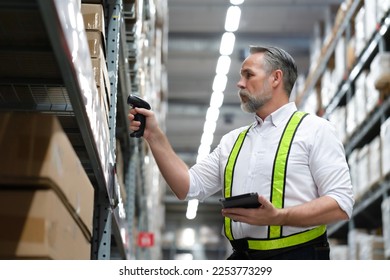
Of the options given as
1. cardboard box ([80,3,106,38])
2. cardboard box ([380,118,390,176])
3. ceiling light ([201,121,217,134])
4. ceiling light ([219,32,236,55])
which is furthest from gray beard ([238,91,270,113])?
ceiling light ([201,121,217,134])

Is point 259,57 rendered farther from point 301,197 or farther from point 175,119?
point 175,119

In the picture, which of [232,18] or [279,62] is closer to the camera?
[279,62]

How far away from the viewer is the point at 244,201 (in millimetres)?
2229

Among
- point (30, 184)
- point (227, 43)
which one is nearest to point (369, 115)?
point (227, 43)

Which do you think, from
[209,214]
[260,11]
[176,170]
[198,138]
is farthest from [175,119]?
[176,170]

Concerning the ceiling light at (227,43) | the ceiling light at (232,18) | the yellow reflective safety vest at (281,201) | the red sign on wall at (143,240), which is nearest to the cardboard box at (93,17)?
the yellow reflective safety vest at (281,201)

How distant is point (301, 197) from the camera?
2441 millimetres

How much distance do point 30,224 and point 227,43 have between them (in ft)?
34.3

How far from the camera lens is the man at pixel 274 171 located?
91.8 inches

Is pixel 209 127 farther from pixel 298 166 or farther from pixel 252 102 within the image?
pixel 298 166

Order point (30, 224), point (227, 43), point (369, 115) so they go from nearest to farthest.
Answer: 1. point (30, 224)
2. point (369, 115)
3. point (227, 43)

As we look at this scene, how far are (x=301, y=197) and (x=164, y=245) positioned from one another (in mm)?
20153

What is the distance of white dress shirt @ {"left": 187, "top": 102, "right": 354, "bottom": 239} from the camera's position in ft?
7.85

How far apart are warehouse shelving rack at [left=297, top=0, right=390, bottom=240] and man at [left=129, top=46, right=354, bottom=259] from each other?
4.25m
